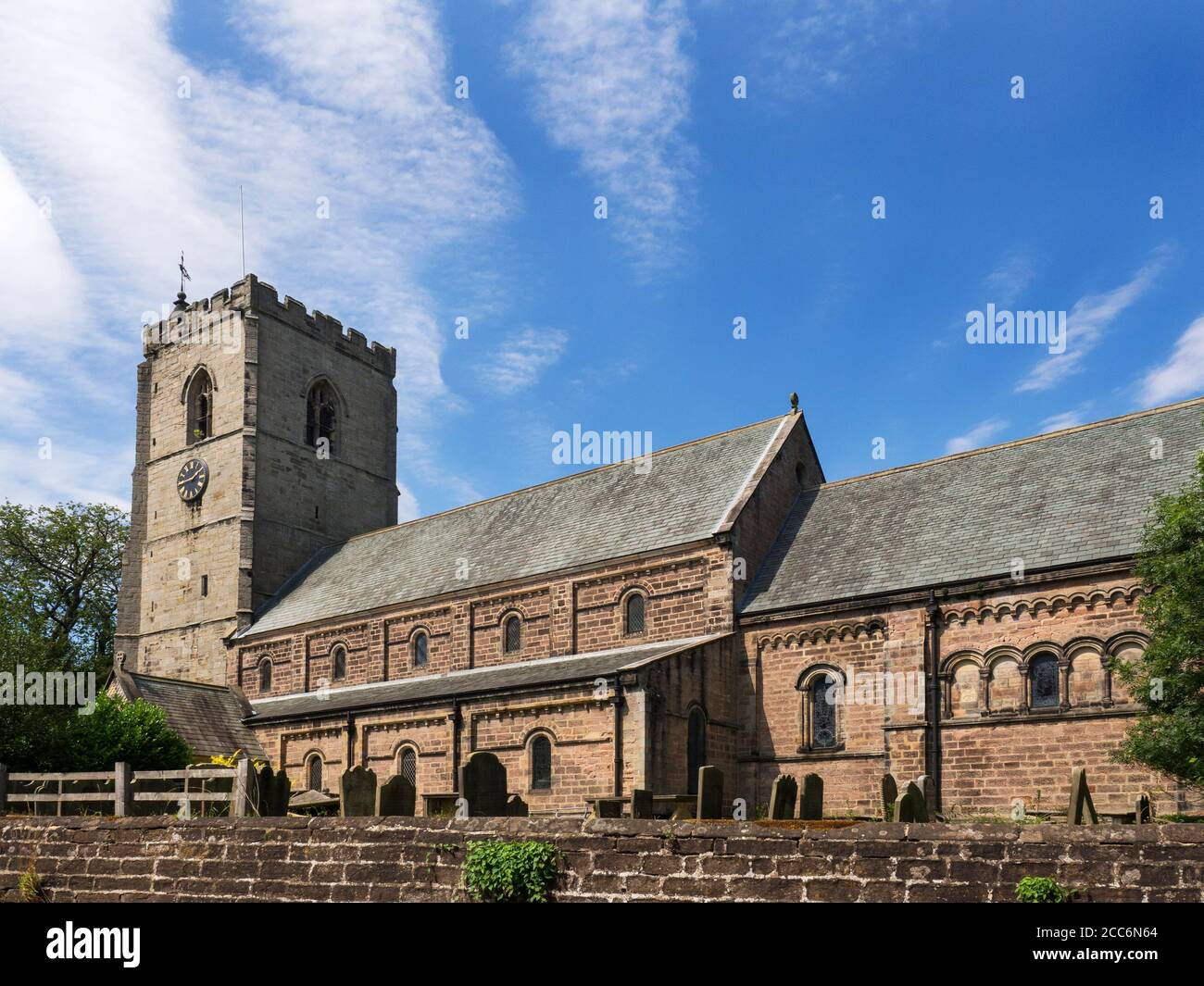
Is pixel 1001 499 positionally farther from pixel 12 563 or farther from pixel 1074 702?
pixel 12 563

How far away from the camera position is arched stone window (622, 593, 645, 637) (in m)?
32.9

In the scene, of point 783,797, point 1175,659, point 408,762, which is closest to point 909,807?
point 783,797

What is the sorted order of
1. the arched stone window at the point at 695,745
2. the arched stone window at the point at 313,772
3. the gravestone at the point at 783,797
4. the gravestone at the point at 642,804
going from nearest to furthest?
the gravestone at the point at 642,804 < the gravestone at the point at 783,797 < the arched stone window at the point at 695,745 < the arched stone window at the point at 313,772

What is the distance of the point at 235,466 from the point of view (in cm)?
4734

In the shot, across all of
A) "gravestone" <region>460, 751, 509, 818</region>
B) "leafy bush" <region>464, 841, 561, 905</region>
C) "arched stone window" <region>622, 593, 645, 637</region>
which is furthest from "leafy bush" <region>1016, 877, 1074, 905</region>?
"arched stone window" <region>622, 593, 645, 637</region>

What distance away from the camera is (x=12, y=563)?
6025cm

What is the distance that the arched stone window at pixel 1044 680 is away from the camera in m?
25.3

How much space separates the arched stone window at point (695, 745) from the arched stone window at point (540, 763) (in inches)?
150

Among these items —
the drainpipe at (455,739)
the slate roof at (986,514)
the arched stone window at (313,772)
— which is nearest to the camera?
the slate roof at (986,514)

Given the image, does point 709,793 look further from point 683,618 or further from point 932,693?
point 683,618

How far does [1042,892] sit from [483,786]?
28.3 feet

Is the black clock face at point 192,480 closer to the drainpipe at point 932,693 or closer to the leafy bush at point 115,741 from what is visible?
the leafy bush at point 115,741

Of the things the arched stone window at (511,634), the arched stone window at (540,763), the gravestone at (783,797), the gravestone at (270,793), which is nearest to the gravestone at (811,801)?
the gravestone at (783,797)

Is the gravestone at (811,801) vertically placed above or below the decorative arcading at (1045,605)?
below
